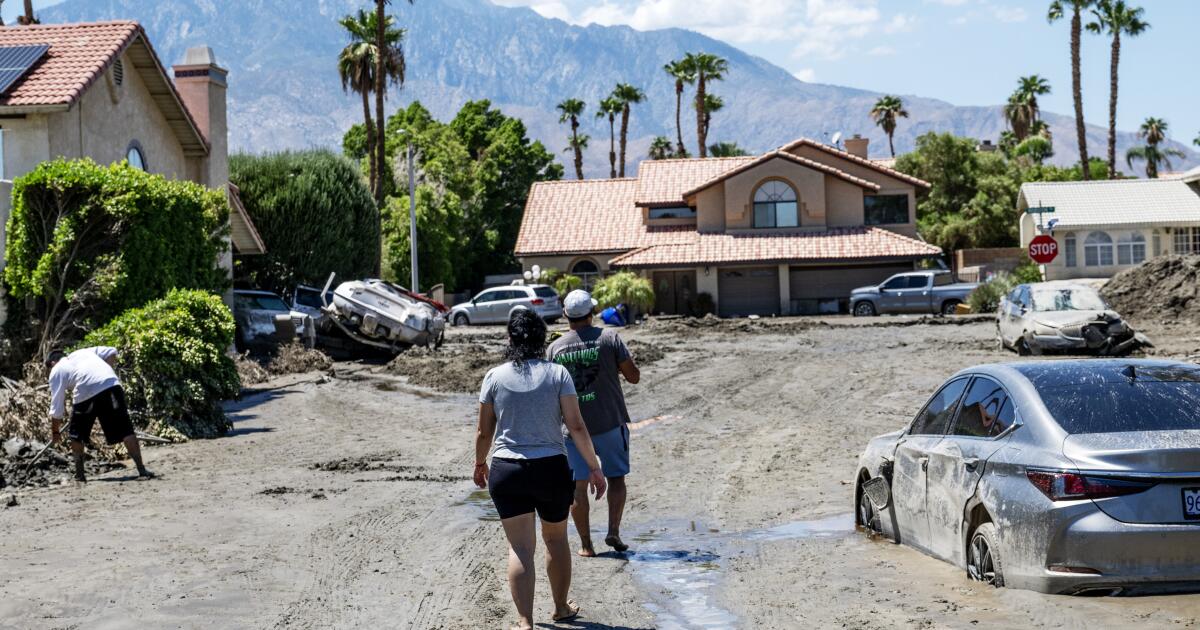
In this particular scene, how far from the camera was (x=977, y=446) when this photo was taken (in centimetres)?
778

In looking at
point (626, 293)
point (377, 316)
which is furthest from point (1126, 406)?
point (626, 293)

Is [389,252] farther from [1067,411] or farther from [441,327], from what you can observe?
[1067,411]

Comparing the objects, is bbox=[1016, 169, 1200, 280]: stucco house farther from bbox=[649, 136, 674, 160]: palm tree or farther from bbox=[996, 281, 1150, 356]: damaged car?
bbox=[649, 136, 674, 160]: palm tree

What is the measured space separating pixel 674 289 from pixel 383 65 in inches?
645

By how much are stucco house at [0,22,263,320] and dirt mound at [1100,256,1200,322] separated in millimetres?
22969

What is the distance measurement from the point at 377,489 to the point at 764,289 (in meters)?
41.5

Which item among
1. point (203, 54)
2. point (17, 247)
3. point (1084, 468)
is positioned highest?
point (203, 54)

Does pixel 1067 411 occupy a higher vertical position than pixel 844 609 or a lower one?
higher

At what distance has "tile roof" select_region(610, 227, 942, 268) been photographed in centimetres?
5188

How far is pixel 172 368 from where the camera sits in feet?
60.1

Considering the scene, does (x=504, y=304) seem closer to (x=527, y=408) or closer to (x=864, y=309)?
(x=864, y=309)

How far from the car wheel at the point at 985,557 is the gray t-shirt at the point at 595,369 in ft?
8.65

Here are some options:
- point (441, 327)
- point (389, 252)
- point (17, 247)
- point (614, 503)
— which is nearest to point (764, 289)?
point (389, 252)

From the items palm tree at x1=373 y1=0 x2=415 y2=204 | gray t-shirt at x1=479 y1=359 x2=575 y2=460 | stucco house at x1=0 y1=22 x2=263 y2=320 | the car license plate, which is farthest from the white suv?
the car license plate
